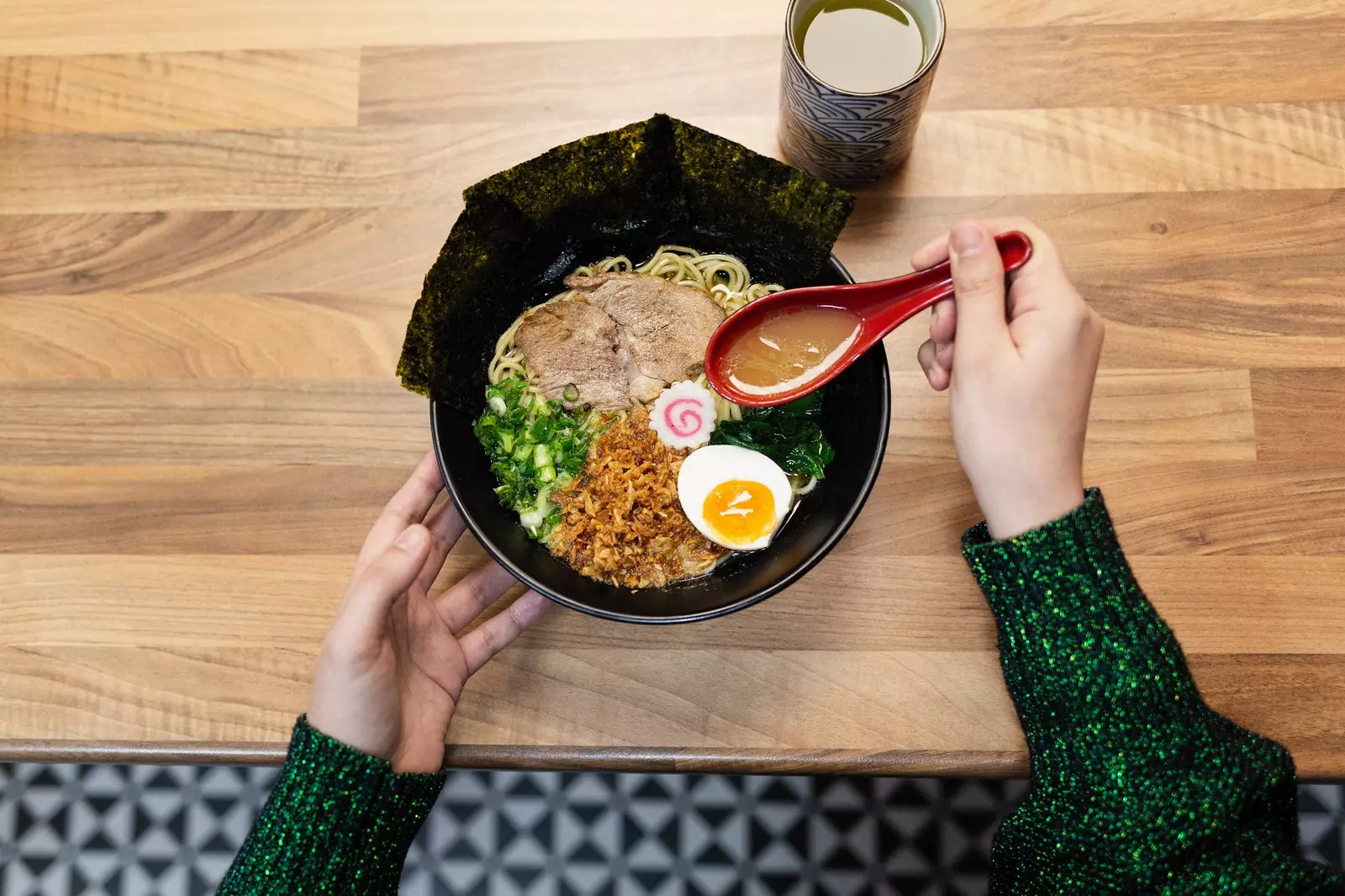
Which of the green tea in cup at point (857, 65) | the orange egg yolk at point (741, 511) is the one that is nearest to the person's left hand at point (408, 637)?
the orange egg yolk at point (741, 511)

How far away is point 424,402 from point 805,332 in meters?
0.70

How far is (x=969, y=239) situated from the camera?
4.17 ft

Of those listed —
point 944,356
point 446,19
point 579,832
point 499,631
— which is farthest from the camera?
point 579,832

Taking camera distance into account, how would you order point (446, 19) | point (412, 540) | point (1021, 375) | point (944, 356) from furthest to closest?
point (446, 19) < point (944, 356) < point (412, 540) < point (1021, 375)

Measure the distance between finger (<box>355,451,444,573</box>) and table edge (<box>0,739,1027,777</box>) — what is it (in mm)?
370

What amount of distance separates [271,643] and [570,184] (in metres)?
0.97

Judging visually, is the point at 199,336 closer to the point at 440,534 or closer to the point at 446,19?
the point at 440,534

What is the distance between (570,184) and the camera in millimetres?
1522

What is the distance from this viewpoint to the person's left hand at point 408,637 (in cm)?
134

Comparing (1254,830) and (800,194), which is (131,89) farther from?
(1254,830)

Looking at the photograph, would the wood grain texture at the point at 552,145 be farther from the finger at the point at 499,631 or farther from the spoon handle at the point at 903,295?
the finger at the point at 499,631

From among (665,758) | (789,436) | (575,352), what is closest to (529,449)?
(575,352)

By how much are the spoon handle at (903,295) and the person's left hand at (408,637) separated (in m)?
0.73

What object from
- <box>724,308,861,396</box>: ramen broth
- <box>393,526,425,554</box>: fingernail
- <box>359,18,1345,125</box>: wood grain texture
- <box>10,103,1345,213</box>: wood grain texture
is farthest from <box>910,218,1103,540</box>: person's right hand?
<box>393,526,425,554</box>: fingernail
